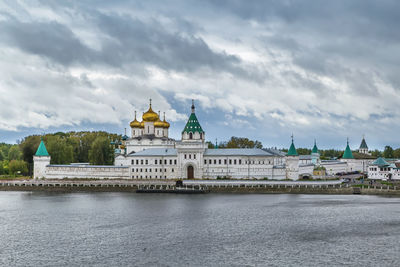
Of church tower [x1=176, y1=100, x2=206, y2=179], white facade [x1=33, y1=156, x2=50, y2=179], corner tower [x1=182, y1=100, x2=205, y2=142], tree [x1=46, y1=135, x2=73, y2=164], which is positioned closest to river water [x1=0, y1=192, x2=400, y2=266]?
church tower [x1=176, y1=100, x2=206, y2=179]

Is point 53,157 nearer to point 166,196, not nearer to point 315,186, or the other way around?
point 166,196

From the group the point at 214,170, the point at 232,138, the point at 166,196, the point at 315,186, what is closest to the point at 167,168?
the point at 214,170

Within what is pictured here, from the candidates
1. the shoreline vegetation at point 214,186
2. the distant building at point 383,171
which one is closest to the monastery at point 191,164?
the shoreline vegetation at point 214,186

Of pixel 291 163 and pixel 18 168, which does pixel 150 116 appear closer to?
pixel 18 168

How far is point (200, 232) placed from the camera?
31781 mm

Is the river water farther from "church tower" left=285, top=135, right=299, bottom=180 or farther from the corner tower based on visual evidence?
the corner tower

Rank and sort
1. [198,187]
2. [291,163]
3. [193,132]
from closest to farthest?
1. [198,187]
2. [291,163]
3. [193,132]

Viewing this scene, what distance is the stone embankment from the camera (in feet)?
187

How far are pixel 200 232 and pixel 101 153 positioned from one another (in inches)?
1870

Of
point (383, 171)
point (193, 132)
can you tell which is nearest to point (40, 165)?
point (193, 132)

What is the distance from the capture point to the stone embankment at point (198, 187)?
56906 millimetres

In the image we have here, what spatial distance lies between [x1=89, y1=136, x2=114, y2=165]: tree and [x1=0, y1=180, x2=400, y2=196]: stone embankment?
42.7 ft

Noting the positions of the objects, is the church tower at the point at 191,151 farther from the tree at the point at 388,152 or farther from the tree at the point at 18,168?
the tree at the point at 388,152

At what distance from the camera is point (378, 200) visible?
48906 millimetres
